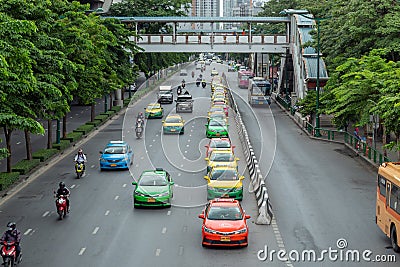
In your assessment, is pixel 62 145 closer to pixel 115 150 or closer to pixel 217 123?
pixel 115 150

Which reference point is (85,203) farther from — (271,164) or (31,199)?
(271,164)

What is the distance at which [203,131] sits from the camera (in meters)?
59.2

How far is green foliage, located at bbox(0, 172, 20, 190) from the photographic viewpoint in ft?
108

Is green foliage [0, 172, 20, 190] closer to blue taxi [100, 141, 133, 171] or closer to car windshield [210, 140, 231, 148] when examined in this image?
blue taxi [100, 141, 133, 171]

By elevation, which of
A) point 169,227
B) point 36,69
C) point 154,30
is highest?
point 154,30

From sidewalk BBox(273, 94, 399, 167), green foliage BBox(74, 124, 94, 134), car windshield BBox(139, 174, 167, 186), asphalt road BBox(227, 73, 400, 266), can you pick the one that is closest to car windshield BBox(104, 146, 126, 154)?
asphalt road BBox(227, 73, 400, 266)

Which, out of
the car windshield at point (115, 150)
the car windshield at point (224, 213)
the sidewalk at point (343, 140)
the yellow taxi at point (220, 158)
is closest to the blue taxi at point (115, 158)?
the car windshield at point (115, 150)

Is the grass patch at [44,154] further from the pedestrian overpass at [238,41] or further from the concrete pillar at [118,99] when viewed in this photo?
the pedestrian overpass at [238,41]

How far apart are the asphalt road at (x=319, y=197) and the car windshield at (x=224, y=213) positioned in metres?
1.77

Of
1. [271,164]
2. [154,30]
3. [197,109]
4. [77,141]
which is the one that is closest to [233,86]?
[154,30]

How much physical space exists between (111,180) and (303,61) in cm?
4095

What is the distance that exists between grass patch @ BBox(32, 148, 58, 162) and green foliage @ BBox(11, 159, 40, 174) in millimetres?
1065

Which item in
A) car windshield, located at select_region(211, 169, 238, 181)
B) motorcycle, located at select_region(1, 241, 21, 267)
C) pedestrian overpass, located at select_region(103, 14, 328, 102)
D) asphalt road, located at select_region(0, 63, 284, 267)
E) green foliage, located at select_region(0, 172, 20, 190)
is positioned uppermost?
pedestrian overpass, located at select_region(103, 14, 328, 102)

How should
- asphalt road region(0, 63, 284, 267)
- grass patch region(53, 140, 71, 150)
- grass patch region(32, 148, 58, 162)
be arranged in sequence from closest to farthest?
asphalt road region(0, 63, 284, 267)
grass patch region(32, 148, 58, 162)
grass patch region(53, 140, 71, 150)
